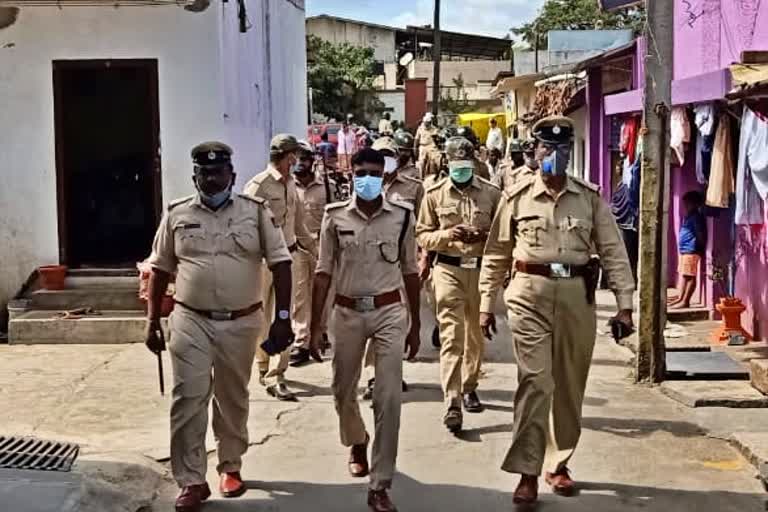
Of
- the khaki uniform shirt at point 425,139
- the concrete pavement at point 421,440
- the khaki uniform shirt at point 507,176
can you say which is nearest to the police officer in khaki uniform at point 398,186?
the concrete pavement at point 421,440

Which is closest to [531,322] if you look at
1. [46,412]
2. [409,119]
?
[46,412]

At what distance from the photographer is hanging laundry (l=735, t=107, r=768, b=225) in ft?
29.2

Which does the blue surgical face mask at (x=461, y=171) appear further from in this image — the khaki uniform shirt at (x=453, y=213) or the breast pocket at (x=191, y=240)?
the breast pocket at (x=191, y=240)

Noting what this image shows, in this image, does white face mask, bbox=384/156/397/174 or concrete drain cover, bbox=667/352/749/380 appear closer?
concrete drain cover, bbox=667/352/749/380

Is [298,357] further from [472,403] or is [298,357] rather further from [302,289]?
[472,403]

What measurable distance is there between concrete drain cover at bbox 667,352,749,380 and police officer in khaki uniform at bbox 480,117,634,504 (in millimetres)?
2991

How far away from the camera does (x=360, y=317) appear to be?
5.84m

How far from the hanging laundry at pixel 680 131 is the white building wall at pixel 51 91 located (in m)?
4.85

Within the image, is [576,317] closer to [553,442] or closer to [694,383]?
[553,442]

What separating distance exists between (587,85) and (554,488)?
514 inches

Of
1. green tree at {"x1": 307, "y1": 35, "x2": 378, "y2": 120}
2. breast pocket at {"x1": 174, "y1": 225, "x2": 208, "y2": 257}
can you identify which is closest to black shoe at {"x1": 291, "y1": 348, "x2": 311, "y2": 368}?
breast pocket at {"x1": 174, "y1": 225, "x2": 208, "y2": 257}

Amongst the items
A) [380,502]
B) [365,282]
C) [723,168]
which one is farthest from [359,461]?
[723,168]

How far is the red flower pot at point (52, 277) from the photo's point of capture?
36.6 feet

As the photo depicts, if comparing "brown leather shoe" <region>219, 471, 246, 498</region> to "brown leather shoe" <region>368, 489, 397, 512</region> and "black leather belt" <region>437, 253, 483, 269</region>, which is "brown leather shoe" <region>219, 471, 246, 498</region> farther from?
"black leather belt" <region>437, 253, 483, 269</region>
